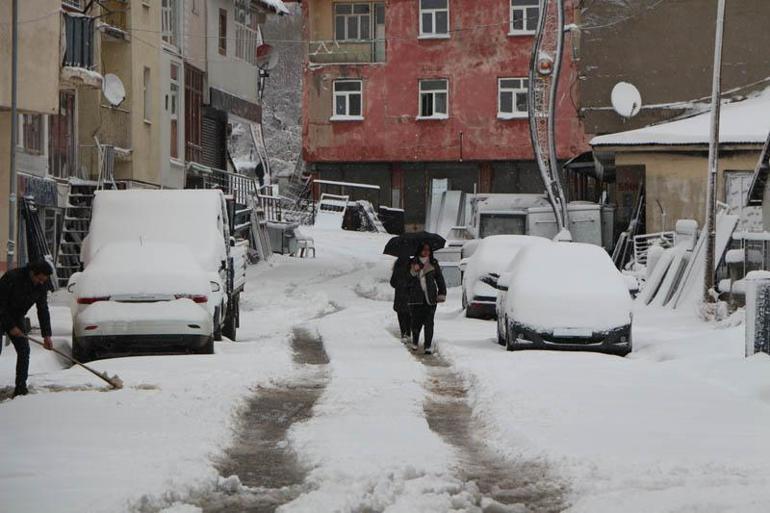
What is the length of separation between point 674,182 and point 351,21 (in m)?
21.1

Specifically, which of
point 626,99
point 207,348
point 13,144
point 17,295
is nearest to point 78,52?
point 13,144

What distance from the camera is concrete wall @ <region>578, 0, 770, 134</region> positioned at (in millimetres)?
46844

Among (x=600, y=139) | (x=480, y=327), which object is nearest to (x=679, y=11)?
(x=600, y=139)

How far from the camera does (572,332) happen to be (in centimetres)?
1995

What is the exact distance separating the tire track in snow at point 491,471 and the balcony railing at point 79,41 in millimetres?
19720

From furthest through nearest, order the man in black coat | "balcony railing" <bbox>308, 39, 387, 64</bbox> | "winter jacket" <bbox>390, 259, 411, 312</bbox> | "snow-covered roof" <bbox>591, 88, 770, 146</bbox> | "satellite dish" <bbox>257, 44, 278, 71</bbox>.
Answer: "balcony railing" <bbox>308, 39, 387, 64</bbox>, "satellite dish" <bbox>257, 44, 278, 71</bbox>, "snow-covered roof" <bbox>591, 88, 770, 146</bbox>, "winter jacket" <bbox>390, 259, 411, 312</bbox>, the man in black coat

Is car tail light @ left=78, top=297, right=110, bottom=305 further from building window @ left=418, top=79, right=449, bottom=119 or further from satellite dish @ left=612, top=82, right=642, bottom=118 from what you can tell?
building window @ left=418, top=79, right=449, bottom=119

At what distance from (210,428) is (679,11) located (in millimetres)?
36817

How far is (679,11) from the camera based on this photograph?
153 ft

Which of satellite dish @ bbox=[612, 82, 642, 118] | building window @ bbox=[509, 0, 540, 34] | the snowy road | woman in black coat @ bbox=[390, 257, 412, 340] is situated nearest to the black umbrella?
woman in black coat @ bbox=[390, 257, 412, 340]

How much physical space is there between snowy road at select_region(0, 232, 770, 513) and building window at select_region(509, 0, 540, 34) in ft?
117

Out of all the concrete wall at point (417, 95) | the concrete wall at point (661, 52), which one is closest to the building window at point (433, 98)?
the concrete wall at point (417, 95)

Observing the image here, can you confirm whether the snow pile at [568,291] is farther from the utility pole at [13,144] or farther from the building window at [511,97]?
Result: the building window at [511,97]

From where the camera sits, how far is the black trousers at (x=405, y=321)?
22.4 meters
